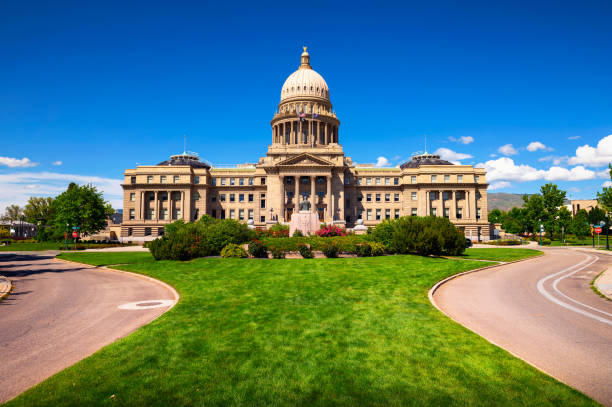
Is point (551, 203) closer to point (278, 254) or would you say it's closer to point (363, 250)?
point (363, 250)

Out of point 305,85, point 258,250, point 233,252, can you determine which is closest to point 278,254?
point 258,250

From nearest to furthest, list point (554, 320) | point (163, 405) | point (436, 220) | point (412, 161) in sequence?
point (163, 405)
point (554, 320)
point (436, 220)
point (412, 161)

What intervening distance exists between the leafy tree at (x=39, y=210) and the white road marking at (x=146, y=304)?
101 metres

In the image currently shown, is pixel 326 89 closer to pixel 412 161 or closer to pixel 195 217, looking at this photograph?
pixel 412 161

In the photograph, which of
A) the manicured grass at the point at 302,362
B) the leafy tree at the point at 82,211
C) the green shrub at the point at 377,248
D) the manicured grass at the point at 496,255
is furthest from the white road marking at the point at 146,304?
the leafy tree at the point at 82,211

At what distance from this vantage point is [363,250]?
3091 cm

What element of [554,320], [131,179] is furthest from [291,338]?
[131,179]

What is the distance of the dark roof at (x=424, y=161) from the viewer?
299 ft

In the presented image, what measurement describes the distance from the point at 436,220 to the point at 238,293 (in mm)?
23373

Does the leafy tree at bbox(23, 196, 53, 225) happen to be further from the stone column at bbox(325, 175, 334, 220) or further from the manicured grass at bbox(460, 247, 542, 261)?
the manicured grass at bbox(460, 247, 542, 261)

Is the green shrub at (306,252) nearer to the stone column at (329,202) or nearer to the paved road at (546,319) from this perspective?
the paved road at (546,319)

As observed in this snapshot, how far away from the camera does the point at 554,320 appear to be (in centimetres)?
1272

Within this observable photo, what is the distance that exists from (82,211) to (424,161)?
8143 cm

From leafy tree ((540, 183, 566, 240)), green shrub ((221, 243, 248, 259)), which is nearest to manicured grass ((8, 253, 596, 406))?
green shrub ((221, 243, 248, 259))
